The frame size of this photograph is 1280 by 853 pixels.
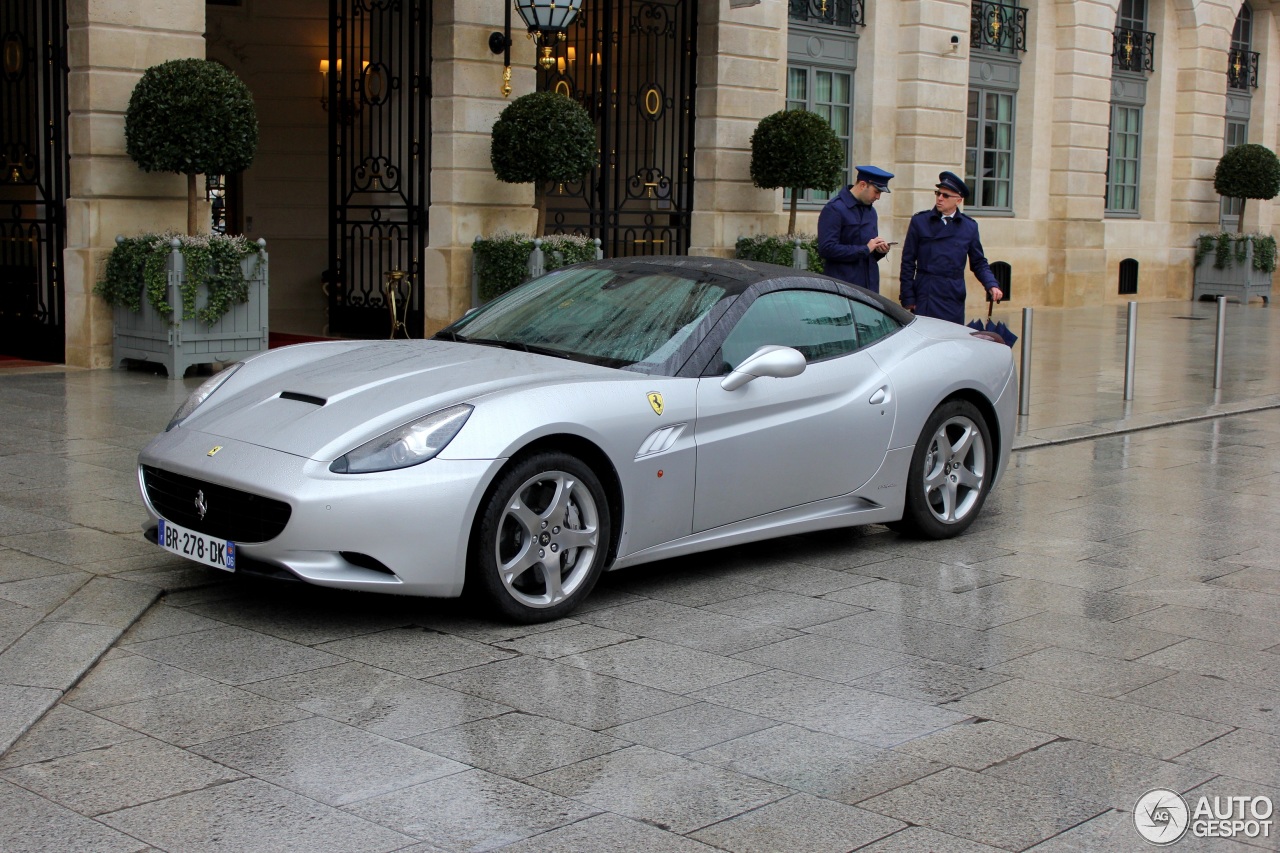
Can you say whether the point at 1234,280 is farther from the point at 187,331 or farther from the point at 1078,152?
the point at 187,331

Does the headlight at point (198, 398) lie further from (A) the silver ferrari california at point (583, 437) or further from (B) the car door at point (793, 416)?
(B) the car door at point (793, 416)

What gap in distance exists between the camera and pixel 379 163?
1683 centimetres

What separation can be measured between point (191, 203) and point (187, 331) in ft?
3.88

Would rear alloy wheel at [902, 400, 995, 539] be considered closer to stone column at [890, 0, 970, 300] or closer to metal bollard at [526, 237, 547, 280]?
metal bollard at [526, 237, 547, 280]

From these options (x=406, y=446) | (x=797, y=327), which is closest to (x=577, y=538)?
(x=406, y=446)

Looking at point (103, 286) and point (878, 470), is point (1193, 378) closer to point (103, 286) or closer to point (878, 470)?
point (878, 470)

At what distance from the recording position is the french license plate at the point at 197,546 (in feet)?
17.6

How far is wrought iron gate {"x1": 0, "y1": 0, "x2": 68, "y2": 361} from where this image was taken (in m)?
13.0

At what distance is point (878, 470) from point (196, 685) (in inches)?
128

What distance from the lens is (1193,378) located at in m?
14.8

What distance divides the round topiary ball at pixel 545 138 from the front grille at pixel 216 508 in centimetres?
909

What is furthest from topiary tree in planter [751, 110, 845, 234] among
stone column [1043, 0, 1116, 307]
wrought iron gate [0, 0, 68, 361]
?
stone column [1043, 0, 1116, 307]

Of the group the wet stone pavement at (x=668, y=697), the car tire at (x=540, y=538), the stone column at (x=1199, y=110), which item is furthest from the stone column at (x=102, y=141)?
the stone column at (x=1199, y=110)

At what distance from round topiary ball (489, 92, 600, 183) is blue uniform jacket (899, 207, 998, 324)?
527 centimetres
